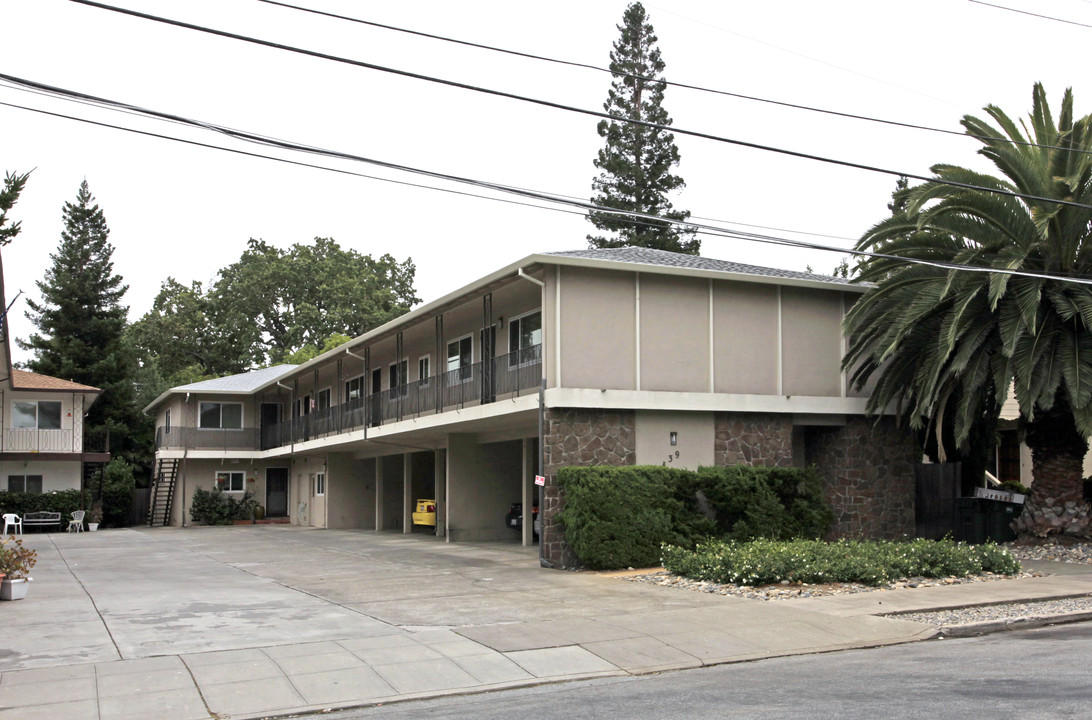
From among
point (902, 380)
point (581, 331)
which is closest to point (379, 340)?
point (581, 331)

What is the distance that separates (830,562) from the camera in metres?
15.7

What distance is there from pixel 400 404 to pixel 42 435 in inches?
728

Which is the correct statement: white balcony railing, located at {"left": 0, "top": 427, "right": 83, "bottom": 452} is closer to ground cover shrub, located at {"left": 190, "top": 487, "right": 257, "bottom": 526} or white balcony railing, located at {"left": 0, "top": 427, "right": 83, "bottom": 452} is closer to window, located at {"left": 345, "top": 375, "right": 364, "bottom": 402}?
ground cover shrub, located at {"left": 190, "top": 487, "right": 257, "bottom": 526}

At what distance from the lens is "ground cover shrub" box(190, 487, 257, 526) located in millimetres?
41094

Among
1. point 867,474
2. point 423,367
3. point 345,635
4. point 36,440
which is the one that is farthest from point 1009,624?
point 36,440

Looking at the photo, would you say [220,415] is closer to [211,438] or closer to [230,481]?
[211,438]

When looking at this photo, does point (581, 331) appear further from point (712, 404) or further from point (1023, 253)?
point (1023, 253)

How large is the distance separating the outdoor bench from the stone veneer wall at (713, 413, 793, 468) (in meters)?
27.5

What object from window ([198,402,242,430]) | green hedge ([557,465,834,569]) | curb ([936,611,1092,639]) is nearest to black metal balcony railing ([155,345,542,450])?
window ([198,402,242,430])

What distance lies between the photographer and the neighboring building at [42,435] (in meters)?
37.5

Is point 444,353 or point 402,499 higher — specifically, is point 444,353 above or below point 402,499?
above

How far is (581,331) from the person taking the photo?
19.6 m

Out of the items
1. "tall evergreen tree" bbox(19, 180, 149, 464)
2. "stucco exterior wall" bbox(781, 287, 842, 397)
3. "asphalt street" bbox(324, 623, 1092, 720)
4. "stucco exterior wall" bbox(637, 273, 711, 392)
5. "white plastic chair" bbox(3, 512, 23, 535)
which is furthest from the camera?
"tall evergreen tree" bbox(19, 180, 149, 464)

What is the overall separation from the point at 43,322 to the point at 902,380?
47.0 meters
